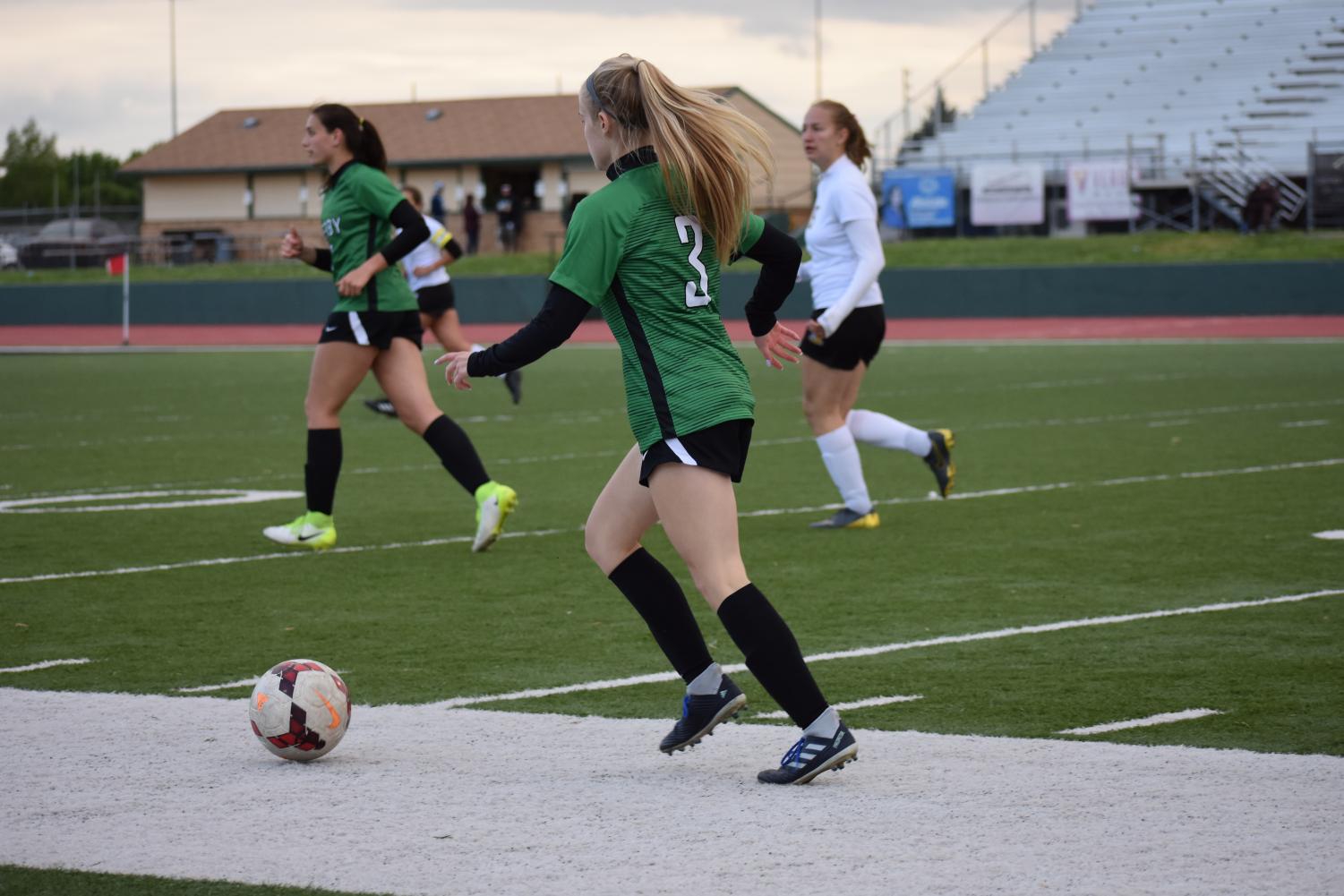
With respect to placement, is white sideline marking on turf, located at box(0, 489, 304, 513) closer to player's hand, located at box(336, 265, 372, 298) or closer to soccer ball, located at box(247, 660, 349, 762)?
player's hand, located at box(336, 265, 372, 298)

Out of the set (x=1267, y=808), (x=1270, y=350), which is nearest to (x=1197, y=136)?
(x=1270, y=350)

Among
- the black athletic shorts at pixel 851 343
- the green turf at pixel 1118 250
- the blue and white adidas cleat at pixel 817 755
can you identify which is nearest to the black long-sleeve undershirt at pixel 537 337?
the blue and white adidas cleat at pixel 817 755

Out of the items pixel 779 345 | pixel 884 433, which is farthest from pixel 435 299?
pixel 779 345

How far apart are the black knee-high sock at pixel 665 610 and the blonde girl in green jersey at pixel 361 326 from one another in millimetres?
4066

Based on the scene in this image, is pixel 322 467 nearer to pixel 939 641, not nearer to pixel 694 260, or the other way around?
pixel 939 641

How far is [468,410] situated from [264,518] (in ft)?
27.4

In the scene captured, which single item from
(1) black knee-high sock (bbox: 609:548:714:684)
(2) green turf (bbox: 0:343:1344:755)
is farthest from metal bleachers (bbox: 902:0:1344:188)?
(1) black knee-high sock (bbox: 609:548:714:684)

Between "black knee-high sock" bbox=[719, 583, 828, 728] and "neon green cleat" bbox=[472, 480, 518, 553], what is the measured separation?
14.7 ft

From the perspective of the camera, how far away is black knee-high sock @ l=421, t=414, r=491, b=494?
370 inches

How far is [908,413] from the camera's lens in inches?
695

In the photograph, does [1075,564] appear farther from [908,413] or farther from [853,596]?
[908,413]

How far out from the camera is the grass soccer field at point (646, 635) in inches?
182

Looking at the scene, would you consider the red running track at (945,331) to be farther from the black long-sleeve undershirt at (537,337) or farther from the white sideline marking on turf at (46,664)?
the black long-sleeve undershirt at (537,337)

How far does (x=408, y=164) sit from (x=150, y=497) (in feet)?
186
